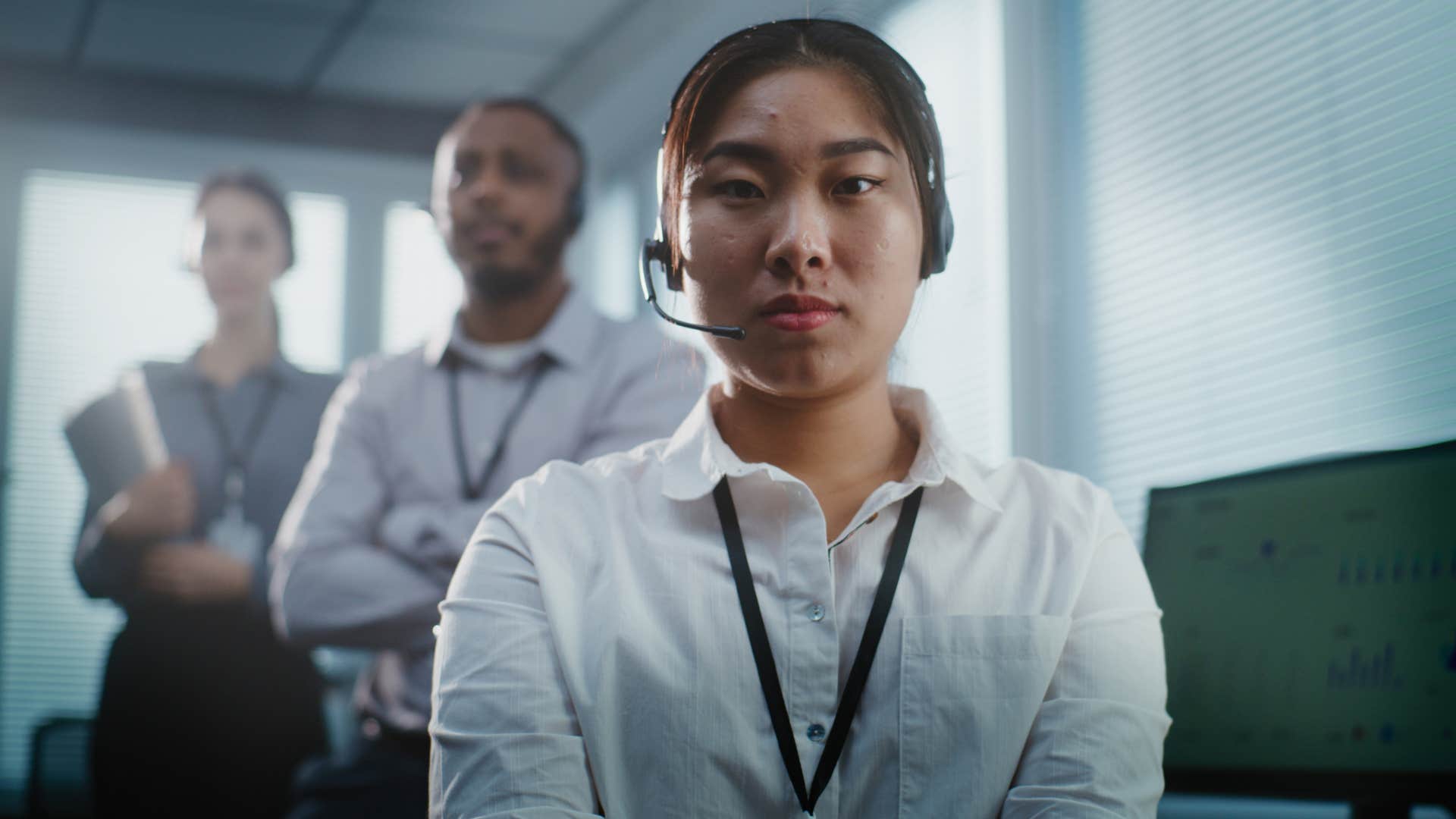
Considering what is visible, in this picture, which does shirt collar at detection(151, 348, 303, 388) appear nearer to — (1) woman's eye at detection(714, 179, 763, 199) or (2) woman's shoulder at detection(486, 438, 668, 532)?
(2) woman's shoulder at detection(486, 438, 668, 532)

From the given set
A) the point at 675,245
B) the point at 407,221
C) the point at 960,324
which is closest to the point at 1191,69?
the point at 960,324

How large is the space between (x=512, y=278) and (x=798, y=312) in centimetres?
108

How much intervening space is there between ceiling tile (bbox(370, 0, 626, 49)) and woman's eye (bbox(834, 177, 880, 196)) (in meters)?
3.34

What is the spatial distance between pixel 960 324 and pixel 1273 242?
0.72 m

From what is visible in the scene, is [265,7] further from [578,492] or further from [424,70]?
[578,492]

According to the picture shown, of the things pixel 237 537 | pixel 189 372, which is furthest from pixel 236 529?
pixel 189 372

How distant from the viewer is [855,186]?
1.00 meters

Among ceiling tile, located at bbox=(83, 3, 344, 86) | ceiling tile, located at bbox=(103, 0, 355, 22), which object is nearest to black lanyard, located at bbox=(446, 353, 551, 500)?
ceiling tile, located at bbox=(103, 0, 355, 22)

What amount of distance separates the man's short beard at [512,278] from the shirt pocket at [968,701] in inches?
45.4

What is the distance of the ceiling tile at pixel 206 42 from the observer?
4270 mm

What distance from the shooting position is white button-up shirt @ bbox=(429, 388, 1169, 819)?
0.95m

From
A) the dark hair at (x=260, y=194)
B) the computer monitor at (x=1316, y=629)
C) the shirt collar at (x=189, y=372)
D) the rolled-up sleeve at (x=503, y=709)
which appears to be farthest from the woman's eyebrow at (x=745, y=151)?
the dark hair at (x=260, y=194)

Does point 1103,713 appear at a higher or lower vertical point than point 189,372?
lower

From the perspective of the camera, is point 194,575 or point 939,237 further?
point 194,575
